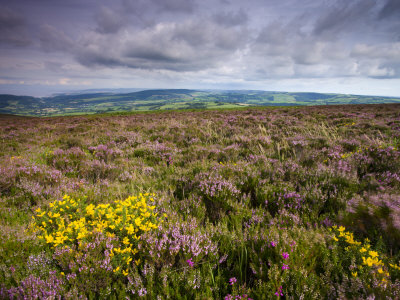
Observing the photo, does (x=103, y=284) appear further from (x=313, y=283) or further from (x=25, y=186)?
(x=25, y=186)

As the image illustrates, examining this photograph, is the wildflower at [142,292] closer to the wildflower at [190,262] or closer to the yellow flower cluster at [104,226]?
the yellow flower cluster at [104,226]

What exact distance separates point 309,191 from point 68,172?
19.3 ft

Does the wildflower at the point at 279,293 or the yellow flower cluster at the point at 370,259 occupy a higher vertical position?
the yellow flower cluster at the point at 370,259

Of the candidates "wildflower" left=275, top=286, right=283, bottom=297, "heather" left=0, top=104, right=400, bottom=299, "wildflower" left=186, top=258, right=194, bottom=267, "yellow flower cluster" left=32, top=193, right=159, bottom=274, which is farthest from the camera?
"yellow flower cluster" left=32, top=193, right=159, bottom=274

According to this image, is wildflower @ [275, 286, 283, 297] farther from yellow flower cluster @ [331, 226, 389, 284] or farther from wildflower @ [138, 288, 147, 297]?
wildflower @ [138, 288, 147, 297]

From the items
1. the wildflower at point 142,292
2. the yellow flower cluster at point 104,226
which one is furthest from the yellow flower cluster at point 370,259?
the yellow flower cluster at point 104,226

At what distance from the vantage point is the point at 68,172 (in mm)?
5125

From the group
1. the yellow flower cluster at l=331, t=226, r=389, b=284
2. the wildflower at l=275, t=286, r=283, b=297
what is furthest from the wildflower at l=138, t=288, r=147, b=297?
the yellow flower cluster at l=331, t=226, r=389, b=284

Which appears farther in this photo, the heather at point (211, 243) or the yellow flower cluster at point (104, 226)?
the yellow flower cluster at point (104, 226)

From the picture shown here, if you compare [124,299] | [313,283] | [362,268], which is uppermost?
[362,268]

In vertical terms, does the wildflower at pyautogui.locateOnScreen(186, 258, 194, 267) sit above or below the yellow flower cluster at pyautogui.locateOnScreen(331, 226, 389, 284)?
below

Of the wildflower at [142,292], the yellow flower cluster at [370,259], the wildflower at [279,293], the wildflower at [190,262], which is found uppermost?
the yellow flower cluster at [370,259]

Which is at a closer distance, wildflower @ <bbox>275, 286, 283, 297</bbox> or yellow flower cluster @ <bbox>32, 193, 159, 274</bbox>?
wildflower @ <bbox>275, 286, 283, 297</bbox>

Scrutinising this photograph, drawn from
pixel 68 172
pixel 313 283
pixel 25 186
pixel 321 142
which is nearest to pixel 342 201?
pixel 313 283
